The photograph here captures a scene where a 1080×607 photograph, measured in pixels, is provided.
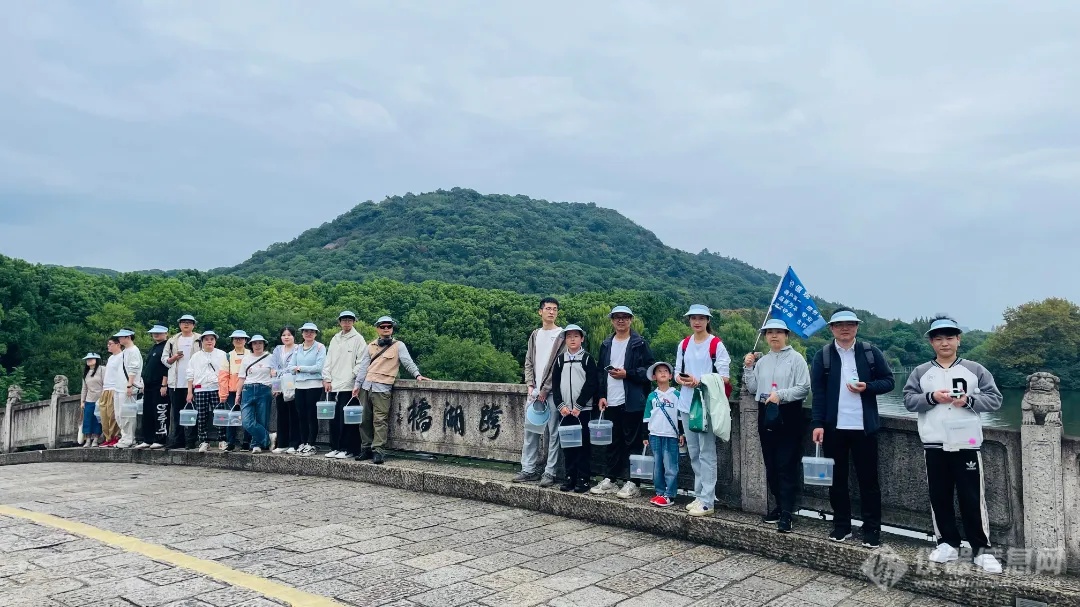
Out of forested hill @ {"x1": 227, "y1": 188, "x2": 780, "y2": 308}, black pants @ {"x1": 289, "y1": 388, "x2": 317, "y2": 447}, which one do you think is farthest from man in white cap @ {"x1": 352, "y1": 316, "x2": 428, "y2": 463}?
forested hill @ {"x1": 227, "y1": 188, "x2": 780, "y2": 308}

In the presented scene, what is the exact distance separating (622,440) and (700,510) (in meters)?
1.18

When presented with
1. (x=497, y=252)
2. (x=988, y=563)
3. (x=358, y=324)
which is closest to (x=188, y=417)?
(x=988, y=563)

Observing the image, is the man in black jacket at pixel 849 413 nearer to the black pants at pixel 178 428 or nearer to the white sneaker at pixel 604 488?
the white sneaker at pixel 604 488

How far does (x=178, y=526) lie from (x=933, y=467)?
567 centimetres

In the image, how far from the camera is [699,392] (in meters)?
5.59

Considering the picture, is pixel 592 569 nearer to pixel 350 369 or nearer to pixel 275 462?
pixel 350 369

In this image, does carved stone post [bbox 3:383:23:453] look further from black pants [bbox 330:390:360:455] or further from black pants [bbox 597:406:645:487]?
black pants [bbox 597:406:645:487]

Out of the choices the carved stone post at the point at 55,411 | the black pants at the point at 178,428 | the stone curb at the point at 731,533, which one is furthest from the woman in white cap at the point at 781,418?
the carved stone post at the point at 55,411

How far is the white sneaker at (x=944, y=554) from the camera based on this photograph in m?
4.36

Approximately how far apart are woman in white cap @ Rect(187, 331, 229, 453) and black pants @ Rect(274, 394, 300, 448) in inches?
31.0

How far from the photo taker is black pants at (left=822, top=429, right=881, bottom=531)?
4.88m

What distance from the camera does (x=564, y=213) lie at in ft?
510

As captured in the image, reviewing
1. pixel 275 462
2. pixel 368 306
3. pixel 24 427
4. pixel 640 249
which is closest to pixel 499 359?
pixel 368 306

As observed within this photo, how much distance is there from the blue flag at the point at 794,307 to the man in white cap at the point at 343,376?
467cm
